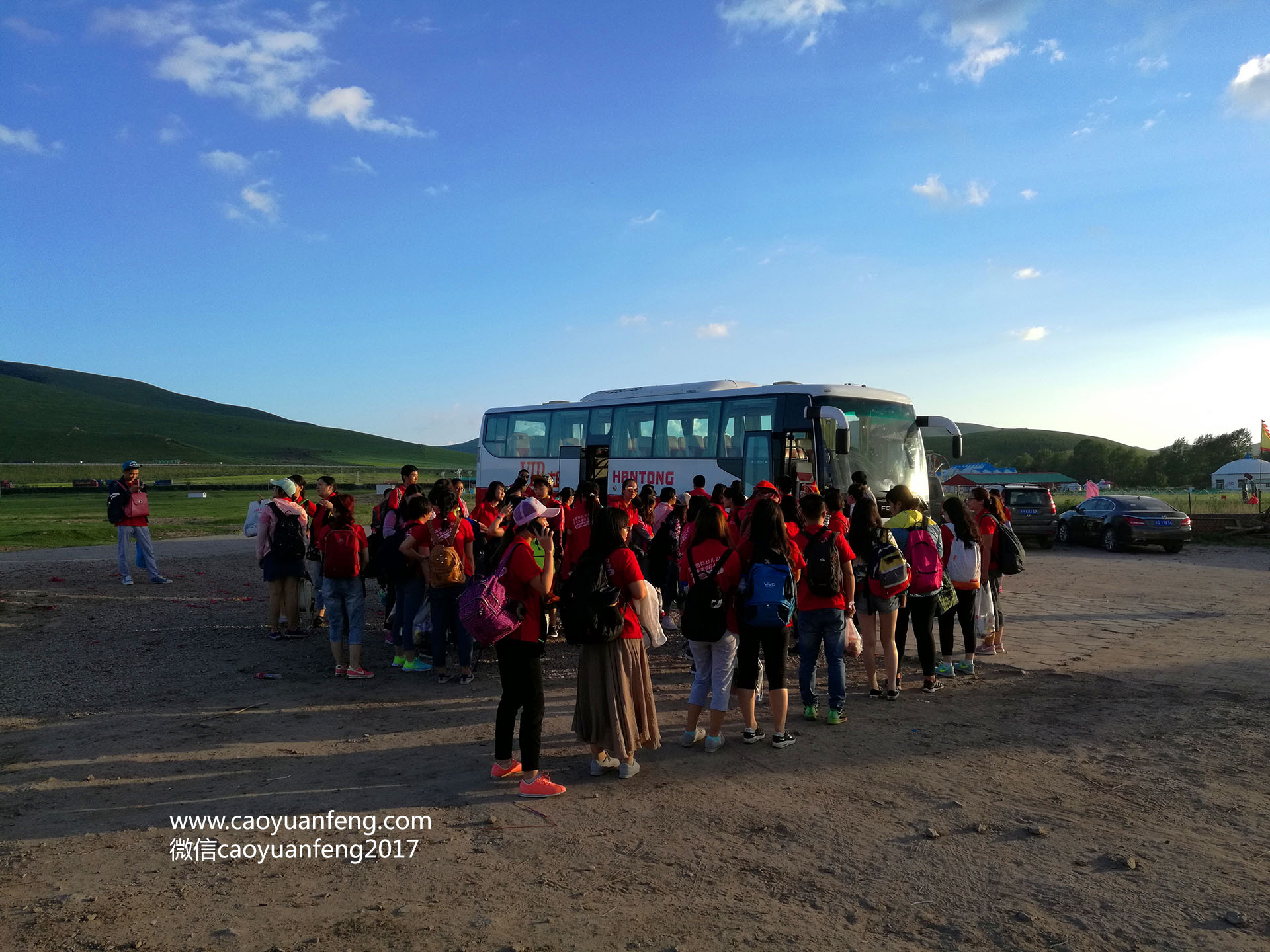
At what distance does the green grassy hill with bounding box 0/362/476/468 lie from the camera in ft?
386

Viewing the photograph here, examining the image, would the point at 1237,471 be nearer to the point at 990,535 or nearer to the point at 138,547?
the point at 990,535

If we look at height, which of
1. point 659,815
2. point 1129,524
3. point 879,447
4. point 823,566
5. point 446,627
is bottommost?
point 659,815

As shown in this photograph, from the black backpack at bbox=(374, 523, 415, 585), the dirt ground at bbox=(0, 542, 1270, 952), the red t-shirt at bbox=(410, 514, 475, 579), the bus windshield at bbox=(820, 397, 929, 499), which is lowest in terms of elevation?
the dirt ground at bbox=(0, 542, 1270, 952)

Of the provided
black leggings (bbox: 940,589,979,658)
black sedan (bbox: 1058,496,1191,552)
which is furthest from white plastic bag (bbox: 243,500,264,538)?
black sedan (bbox: 1058,496,1191,552)

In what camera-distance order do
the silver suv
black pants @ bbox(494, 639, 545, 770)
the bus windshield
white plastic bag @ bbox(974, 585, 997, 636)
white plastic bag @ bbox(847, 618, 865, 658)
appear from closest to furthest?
black pants @ bbox(494, 639, 545, 770) → white plastic bag @ bbox(847, 618, 865, 658) → white plastic bag @ bbox(974, 585, 997, 636) → the bus windshield → the silver suv

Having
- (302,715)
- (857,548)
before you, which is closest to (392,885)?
(302,715)

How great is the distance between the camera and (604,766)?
553 centimetres

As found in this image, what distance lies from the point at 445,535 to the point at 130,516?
329 inches

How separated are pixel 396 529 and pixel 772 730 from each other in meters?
4.31

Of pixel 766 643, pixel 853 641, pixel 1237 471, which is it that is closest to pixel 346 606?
pixel 766 643

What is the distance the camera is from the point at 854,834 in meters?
4.56

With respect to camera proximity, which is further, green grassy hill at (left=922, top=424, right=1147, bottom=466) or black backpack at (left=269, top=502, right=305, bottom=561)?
green grassy hill at (left=922, top=424, right=1147, bottom=466)

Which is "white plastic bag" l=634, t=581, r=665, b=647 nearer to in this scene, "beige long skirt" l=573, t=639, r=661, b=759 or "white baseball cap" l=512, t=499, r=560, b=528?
"beige long skirt" l=573, t=639, r=661, b=759

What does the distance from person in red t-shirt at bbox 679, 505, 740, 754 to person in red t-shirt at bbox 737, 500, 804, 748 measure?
0.35 feet
